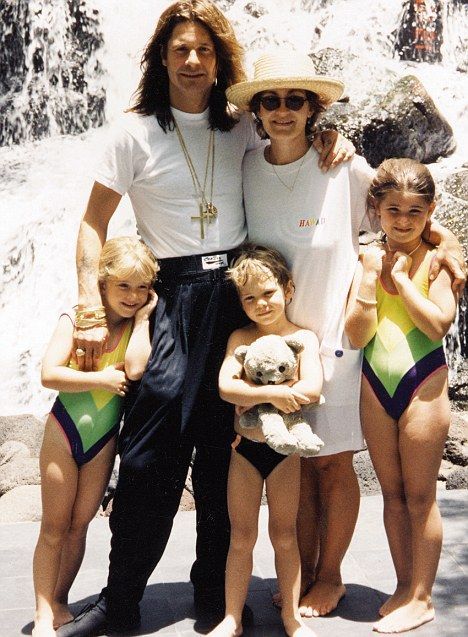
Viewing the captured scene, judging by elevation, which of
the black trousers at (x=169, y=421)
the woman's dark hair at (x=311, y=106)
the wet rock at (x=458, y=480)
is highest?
the woman's dark hair at (x=311, y=106)

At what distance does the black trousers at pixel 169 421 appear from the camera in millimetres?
2879

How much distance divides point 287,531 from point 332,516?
25cm

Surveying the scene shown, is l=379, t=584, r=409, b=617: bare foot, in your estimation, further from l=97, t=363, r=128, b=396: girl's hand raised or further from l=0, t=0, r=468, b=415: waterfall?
l=0, t=0, r=468, b=415: waterfall

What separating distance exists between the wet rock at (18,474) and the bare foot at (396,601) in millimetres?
3031

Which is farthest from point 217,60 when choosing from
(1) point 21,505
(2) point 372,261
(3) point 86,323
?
(1) point 21,505

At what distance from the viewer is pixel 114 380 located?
Answer: 2.85m

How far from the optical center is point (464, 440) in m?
6.11

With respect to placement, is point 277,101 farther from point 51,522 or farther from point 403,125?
point 403,125

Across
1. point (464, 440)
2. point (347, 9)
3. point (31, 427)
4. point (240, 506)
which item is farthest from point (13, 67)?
point (240, 506)

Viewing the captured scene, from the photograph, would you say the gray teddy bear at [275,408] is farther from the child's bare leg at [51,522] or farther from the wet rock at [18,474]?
the wet rock at [18,474]

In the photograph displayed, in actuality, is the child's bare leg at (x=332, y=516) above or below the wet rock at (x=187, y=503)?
above

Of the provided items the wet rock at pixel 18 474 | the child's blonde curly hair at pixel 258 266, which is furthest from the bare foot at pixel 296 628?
the wet rock at pixel 18 474

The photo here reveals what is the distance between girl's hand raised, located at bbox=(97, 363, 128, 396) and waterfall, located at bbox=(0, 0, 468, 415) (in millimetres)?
5138

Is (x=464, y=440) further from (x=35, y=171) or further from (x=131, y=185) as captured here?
(x=35, y=171)
